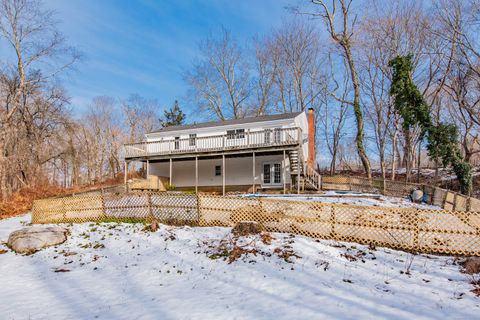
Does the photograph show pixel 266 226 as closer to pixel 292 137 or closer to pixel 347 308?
pixel 347 308

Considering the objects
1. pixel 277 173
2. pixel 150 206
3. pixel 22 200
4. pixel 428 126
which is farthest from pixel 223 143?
pixel 428 126

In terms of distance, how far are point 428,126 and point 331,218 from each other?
15289mm

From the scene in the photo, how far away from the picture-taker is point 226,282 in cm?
605

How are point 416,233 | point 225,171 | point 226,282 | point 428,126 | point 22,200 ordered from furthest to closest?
point 225,171 < point 428,126 < point 22,200 < point 416,233 < point 226,282

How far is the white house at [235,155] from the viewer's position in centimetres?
1966

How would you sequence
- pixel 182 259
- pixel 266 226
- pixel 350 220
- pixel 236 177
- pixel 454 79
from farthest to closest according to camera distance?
pixel 454 79 < pixel 236 177 < pixel 266 226 < pixel 350 220 < pixel 182 259

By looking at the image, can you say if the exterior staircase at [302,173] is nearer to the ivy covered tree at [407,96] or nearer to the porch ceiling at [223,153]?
the porch ceiling at [223,153]

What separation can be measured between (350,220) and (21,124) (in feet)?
103

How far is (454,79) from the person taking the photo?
26.3m

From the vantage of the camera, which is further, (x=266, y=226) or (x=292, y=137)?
(x=292, y=137)

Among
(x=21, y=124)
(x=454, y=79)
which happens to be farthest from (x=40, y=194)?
(x=454, y=79)

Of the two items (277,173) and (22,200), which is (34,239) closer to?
(22,200)

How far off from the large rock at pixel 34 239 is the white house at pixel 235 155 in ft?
34.6

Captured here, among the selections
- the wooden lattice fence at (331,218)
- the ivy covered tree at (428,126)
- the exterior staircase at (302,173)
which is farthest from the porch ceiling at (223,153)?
the wooden lattice fence at (331,218)
